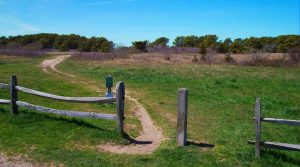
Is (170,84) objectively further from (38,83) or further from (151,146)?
(151,146)

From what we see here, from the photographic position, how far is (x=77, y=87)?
1953 centimetres

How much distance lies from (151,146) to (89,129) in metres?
1.82

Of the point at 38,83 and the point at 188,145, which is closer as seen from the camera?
the point at 188,145

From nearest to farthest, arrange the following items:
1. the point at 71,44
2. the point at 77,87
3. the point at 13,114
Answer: the point at 13,114 < the point at 77,87 < the point at 71,44

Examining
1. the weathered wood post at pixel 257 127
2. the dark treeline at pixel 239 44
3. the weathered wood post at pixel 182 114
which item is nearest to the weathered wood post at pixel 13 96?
the weathered wood post at pixel 182 114

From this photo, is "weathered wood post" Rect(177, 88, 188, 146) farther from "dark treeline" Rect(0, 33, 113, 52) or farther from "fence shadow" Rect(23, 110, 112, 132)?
"dark treeline" Rect(0, 33, 113, 52)

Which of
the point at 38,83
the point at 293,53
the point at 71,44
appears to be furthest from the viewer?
the point at 71,44

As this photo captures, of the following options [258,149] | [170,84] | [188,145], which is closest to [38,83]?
[170,84]

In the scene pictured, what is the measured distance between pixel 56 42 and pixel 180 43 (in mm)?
31259

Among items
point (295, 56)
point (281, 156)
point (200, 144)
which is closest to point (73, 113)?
point (200, 144)

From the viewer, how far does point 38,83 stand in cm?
2081

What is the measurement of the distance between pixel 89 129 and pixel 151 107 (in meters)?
4.57

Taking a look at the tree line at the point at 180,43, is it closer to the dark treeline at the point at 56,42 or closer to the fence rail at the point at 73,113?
the dark treeline at the point at 56,42

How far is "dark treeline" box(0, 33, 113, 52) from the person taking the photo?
260ft
